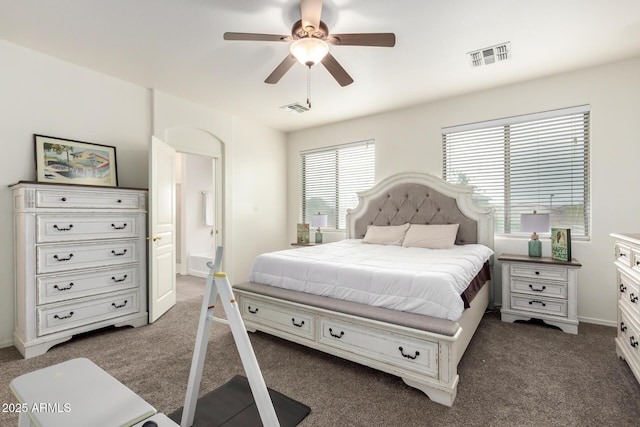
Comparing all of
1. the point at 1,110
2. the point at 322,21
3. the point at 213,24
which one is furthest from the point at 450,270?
the point at 1,110

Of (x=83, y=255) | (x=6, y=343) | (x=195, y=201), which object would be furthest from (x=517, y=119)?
(x=6, y=343)

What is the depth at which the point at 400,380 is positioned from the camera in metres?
2.12

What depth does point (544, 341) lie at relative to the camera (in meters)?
2.73

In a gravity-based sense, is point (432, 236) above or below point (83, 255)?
above

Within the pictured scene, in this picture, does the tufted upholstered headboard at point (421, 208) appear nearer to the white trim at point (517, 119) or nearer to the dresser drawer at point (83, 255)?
the white trim at point (517, 119)

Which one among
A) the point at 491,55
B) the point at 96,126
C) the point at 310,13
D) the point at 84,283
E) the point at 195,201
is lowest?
the point at 84,283

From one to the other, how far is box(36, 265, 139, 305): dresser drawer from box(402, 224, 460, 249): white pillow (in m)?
3.09

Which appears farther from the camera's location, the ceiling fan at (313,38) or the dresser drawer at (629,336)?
the ceiling fan at (313,38)

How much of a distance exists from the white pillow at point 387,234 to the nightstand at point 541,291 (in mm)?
1141

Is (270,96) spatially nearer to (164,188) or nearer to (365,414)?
(164,188)

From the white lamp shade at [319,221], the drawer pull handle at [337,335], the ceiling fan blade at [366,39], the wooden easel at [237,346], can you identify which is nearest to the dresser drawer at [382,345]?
the drawer pull handle at [337,335]

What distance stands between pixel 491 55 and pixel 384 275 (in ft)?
7.72

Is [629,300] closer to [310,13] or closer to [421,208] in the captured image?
[421,208]

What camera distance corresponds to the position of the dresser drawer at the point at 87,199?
2.62m
